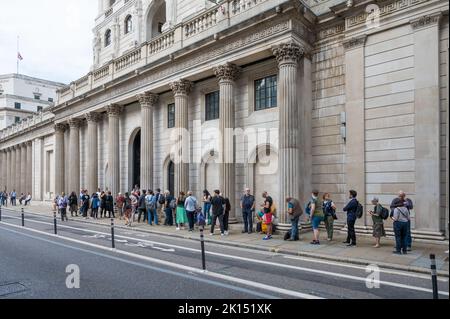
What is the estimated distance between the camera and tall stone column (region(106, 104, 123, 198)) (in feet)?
78.7

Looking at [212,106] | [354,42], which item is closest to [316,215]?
[354,42]

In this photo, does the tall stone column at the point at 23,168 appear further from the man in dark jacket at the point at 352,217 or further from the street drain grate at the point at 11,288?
the man in dark jacket at the point at 352,217

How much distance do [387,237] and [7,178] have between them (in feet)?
173

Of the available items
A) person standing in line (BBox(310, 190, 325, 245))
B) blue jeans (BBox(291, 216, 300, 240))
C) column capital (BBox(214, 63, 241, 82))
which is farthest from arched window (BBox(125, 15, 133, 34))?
person standing in line (BBox(310, 190, 325, 245))

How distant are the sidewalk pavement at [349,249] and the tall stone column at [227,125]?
8.40 ft

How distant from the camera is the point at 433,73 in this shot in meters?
11.6

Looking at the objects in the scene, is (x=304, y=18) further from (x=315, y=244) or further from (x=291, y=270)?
(x=291, y=270)

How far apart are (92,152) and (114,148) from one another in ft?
10.5

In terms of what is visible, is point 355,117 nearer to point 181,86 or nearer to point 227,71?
point 227,71

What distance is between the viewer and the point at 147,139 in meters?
21.0

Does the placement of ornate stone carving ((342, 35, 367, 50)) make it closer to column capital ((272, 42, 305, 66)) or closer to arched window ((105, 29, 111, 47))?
column capital ((272, 42, 305, 66))

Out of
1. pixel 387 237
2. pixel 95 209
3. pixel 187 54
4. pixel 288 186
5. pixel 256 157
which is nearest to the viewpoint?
pixel 387 237

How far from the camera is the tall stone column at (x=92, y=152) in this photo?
2609 cm
